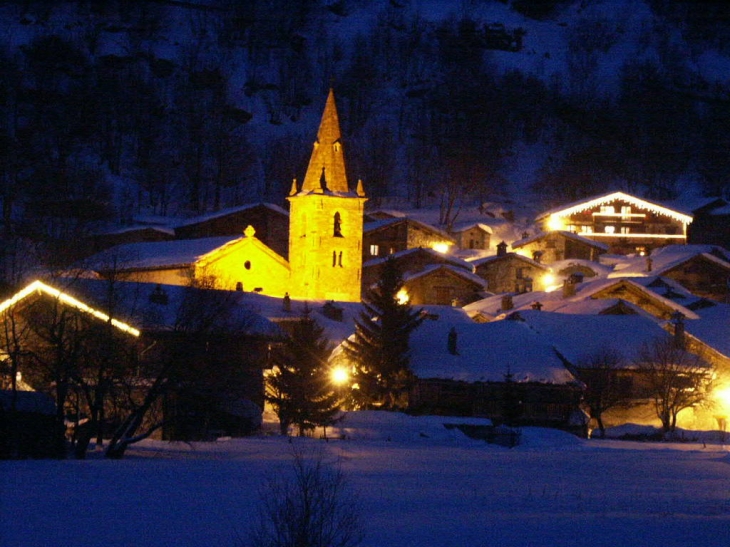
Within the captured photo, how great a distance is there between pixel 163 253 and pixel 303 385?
2872cm

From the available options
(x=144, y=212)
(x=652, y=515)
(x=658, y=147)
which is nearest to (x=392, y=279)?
(x=652, y=515)

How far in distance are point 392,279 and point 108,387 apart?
67.1 ft

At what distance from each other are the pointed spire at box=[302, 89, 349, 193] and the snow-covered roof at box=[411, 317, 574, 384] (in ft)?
70.0

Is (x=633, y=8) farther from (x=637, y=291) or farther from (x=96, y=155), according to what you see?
(x=637, y=291)

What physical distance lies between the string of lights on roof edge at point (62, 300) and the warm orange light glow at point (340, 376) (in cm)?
1276

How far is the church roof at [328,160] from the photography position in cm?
6594

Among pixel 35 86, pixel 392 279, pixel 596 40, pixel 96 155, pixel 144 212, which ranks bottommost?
pixel 392 279

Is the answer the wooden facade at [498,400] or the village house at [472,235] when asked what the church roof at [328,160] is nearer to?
the village house at [472,235]

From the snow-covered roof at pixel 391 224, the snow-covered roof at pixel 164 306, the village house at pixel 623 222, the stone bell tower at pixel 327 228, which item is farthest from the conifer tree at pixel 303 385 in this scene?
the village house at pixel 623 222

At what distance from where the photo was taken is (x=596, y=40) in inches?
5615

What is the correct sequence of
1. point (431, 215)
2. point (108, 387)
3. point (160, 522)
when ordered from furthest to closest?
point (431, 215), point (108, 387), point (160, 522)

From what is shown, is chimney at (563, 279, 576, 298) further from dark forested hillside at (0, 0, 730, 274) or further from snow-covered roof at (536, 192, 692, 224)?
dark forested hillside at (0, 0, 730, 274)

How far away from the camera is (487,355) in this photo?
142 ft

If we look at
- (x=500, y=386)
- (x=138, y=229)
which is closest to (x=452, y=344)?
(x=500, y=386)
